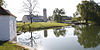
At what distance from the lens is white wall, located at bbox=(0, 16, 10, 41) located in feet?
48.9

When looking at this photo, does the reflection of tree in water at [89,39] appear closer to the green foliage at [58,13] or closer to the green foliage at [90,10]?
the green foliage at [90,10]

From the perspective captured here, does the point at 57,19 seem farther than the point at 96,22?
Yes

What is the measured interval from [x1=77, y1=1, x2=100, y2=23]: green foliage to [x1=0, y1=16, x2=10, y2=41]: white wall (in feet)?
153

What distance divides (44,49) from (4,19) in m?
6.68

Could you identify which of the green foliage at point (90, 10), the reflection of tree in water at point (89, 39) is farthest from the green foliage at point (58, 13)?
the reflection of tree in water at point (89, 39)

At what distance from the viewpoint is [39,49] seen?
12.1 m

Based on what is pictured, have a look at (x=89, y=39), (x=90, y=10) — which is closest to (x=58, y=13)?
(x=90, y=10)

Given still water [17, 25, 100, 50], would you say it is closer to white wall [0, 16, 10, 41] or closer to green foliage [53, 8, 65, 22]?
white wall [0, 16, 10, 41]

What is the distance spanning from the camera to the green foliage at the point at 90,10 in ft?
183

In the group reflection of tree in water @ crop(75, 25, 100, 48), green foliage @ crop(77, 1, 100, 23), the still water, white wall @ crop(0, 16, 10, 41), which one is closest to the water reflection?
the still water

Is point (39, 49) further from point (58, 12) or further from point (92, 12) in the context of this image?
point (58, 12)

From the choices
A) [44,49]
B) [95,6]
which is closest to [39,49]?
[44,49]

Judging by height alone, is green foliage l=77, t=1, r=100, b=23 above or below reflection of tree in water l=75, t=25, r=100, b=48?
above

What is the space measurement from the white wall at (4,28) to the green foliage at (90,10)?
4658cm
